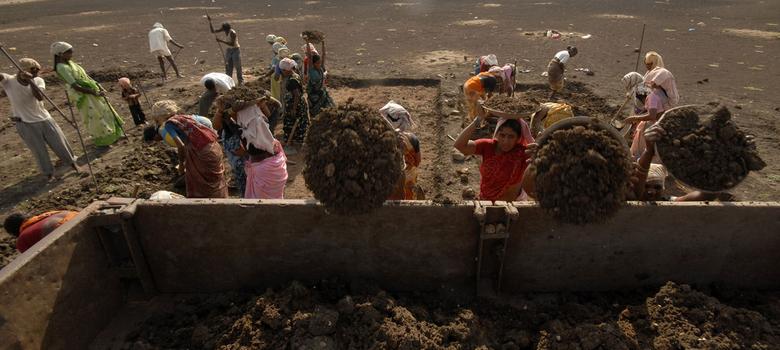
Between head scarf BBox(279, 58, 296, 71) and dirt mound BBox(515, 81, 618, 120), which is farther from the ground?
head scarf BBox(279, 58, 296, 71)

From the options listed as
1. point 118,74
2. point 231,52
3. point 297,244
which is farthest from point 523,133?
point 118,74

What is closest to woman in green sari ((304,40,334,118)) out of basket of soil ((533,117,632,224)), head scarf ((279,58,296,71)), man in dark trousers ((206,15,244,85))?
head scarf ((279,58,296,71))

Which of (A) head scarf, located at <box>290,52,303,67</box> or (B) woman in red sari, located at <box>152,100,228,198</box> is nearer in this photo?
(B) woman in red sari, located at <box>152,100,228,198</box>

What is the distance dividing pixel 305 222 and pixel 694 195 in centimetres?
320

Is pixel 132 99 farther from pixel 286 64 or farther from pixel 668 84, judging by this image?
pixel 668 84

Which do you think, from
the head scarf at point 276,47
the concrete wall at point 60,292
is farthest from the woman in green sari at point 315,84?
the concrete wall at point 60,292

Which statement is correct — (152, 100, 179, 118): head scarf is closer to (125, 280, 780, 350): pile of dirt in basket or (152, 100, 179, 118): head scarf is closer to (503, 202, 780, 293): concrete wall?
(125, 280, 780, 350): pile of dirt in basket

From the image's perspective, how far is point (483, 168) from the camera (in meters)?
4.07

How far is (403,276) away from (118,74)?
13.1 meters

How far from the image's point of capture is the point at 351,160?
2906mm

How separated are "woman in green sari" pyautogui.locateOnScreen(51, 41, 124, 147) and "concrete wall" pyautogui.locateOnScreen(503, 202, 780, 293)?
795 cm

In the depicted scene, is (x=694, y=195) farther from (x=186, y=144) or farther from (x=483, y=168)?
(x=186, y=144)

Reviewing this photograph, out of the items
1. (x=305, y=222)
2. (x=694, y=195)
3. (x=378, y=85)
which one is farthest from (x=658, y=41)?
→ (x=305, y=222)

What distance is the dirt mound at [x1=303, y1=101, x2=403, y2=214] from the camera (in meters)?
2.89
